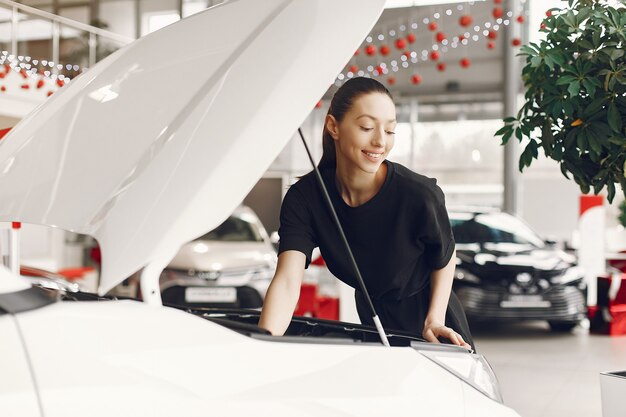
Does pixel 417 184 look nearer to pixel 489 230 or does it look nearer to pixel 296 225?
pixel 296 225

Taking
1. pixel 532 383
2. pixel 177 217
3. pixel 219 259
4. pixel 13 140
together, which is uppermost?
pixel 13 140

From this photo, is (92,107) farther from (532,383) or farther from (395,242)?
(532,383)

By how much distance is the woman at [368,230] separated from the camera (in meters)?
2.12

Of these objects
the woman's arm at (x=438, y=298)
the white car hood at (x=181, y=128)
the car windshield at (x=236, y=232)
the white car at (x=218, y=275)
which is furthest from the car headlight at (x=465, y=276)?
the white car hood at (x=181, y=128)

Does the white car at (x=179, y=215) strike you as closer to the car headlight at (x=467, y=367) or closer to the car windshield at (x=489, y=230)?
the car headlight at (x=467, y=367)

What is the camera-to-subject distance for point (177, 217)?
4.46 feet

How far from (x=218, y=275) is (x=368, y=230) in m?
5.42

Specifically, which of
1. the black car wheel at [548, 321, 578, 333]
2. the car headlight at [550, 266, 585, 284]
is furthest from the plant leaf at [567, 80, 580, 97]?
the black car wheel at [548, 321, 578, 333]

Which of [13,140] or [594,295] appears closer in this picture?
[13,140]

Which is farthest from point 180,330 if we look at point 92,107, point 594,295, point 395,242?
point 594,295

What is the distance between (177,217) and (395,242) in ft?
3.15

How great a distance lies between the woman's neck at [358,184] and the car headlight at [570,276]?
247 inches

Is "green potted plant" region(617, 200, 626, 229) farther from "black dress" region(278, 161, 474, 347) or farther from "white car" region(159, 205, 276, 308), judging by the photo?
"black dress" region(278, 161, 474, 347)

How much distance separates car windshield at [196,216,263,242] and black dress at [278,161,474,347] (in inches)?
235
